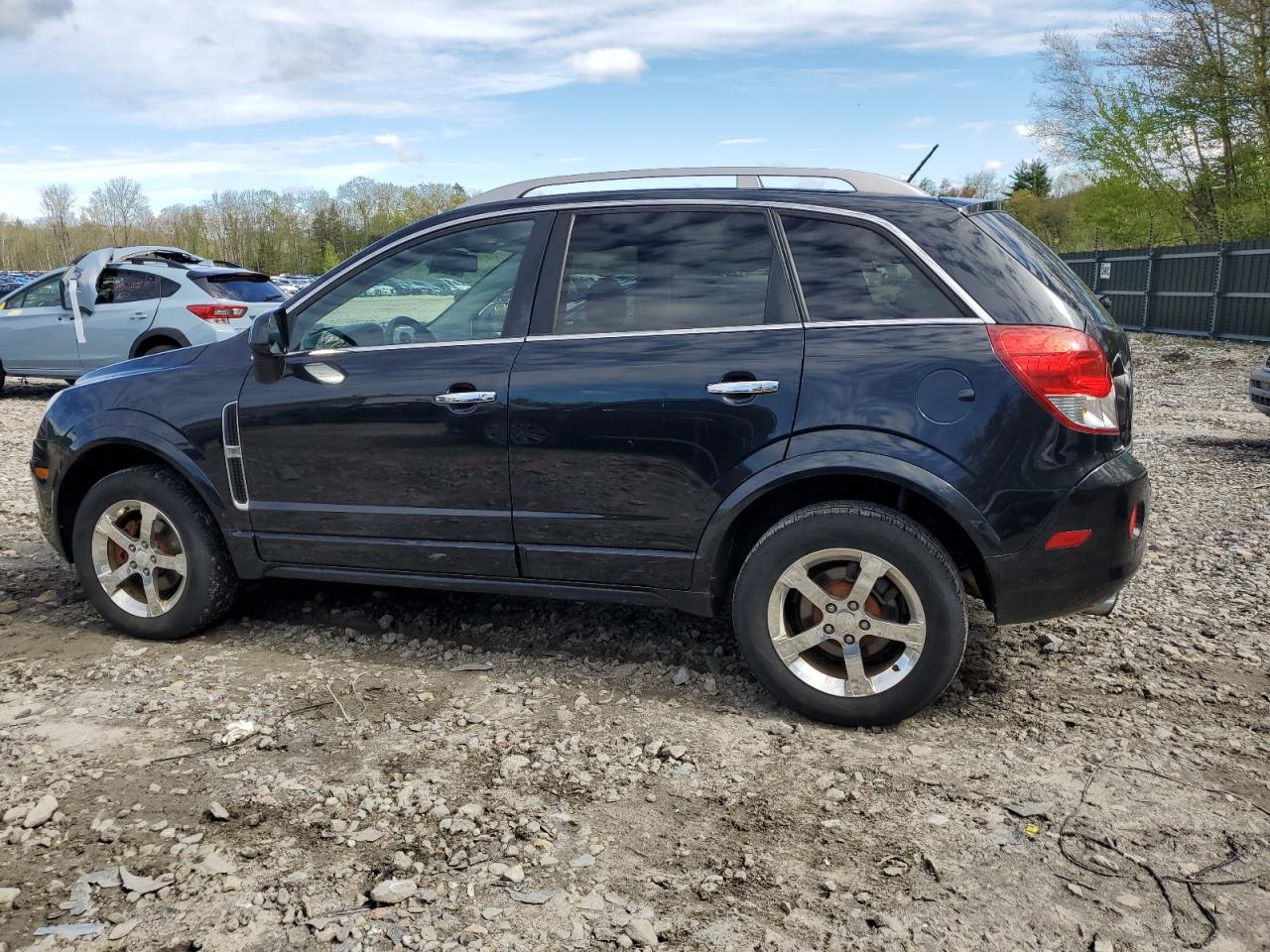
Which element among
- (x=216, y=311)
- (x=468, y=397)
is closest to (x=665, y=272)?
(x=468, y=397)

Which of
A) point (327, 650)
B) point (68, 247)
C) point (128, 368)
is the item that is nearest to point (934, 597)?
point (327, 650)

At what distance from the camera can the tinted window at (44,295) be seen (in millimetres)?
13406

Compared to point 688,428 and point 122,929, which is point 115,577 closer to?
point 122,929

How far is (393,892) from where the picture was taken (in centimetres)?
271

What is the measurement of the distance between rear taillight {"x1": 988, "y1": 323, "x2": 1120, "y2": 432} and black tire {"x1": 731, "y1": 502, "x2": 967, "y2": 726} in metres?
0.59

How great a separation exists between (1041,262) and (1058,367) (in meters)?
0.57

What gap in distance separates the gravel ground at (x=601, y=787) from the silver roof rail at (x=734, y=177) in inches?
74.1

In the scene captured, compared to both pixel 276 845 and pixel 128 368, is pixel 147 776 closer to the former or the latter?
pixel 276 845

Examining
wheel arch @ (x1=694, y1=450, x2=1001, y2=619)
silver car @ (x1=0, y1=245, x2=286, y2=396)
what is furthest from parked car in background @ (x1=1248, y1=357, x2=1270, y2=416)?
silver car @ (x1=0, y1=245, x2=286, y2=396)

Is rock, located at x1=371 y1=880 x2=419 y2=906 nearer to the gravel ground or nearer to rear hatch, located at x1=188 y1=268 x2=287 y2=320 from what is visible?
the gravel ground

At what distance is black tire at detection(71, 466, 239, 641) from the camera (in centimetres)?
446

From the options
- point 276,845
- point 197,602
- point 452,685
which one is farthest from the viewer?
point 197,602

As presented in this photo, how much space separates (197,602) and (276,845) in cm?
184

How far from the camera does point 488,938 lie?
2.53 meters
